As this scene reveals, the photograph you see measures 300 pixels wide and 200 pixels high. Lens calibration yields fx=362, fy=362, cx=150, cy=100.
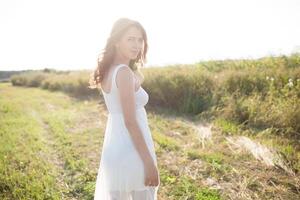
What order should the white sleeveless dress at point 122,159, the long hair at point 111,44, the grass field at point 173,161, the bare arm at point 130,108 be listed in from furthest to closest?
the grass field at point 173,161 → the long hair at point 111,44 → the white sleeveless dress at point 122,159 → the bare arm at point 130,108

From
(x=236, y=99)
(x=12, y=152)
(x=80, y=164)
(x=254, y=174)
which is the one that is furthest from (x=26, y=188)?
(x=236, y=99)

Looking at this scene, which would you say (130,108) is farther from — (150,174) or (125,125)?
(150,174)

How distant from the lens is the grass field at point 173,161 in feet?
15.9

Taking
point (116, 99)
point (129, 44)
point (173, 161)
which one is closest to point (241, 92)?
point (173, 161)

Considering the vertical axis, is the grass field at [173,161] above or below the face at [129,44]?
below

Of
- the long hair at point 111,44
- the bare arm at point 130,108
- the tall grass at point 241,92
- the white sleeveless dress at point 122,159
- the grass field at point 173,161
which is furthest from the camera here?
the tall grass at point 241,92

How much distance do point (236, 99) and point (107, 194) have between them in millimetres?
7202

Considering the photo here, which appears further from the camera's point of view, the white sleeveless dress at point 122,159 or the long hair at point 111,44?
the long hair at point 111,44

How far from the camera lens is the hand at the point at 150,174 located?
2328 millimetres

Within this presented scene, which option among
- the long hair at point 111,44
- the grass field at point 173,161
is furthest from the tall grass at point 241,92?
the long hair at point 111,44

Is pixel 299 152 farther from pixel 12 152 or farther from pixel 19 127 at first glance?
pixel 19 127

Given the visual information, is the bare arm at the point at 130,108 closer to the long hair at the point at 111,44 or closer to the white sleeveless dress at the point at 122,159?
the white sleeveless dress at the point at 122,159

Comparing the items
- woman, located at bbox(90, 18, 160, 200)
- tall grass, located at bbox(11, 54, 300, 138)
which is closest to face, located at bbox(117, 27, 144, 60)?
woman, located at bbox(90, 18, 160, 200)

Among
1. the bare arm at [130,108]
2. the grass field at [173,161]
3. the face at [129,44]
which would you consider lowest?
the grass field at [173,161]
